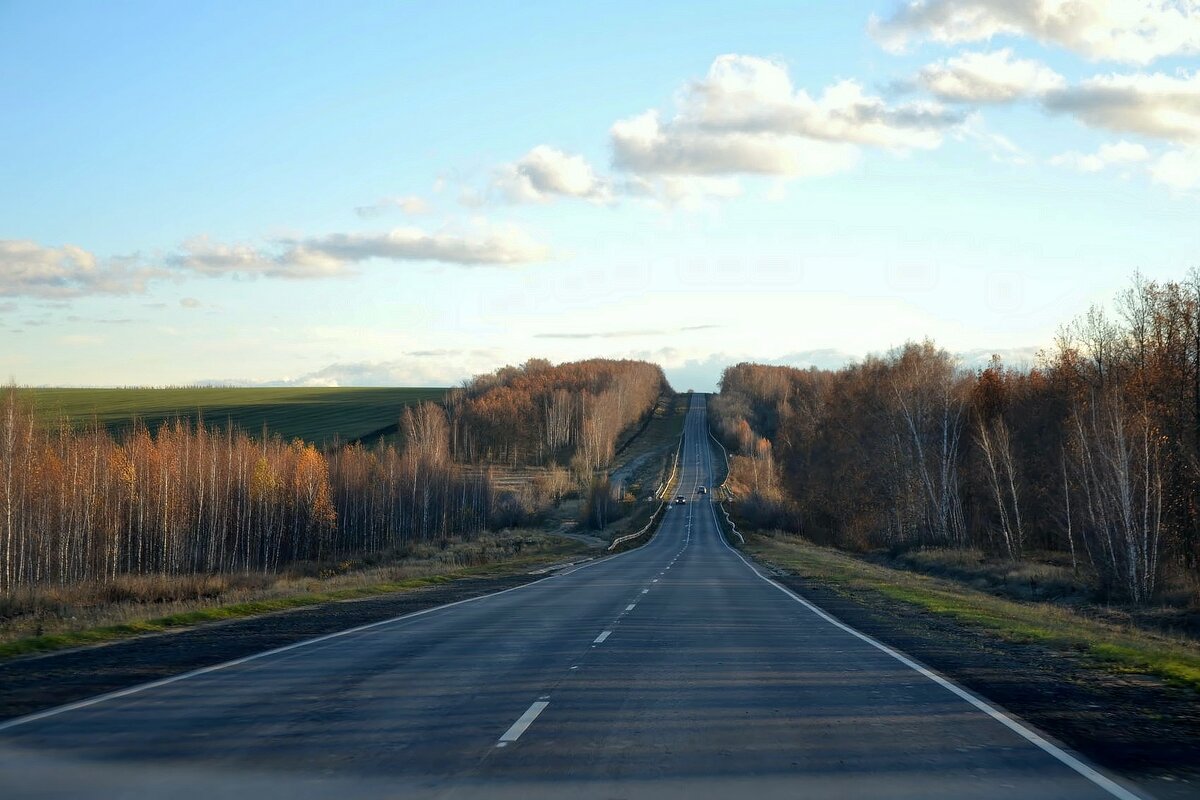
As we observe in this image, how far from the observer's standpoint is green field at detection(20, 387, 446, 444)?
12781 cm

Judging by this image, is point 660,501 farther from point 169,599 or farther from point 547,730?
point 547,730

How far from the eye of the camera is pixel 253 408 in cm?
15300

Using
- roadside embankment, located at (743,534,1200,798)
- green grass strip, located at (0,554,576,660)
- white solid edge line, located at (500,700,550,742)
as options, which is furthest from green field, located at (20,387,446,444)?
white solid edge line, located at (500,700,550,742)

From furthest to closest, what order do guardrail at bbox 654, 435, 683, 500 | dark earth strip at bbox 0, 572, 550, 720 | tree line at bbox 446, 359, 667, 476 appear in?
tree line at bbox 446, 359, 667, 476, guardrail at bbox 654, 435, 683, 500, dark earth strip at bbox 0, 572, 550, 720

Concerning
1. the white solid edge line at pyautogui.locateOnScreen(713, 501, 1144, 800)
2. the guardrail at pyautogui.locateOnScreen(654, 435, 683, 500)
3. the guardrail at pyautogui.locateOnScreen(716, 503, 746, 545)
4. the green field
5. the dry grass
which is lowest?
the guardrail at pyautogui.locateOnScreen(716, 503, 746, 545)

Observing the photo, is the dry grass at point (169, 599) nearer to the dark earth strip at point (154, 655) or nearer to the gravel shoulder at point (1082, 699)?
the dark earth strip at point (154, 655)

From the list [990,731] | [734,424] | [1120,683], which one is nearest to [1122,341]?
[1120,683]

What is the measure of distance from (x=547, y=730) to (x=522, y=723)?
0.38m

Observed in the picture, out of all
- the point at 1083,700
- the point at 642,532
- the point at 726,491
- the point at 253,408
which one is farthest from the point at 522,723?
the point at 253,408

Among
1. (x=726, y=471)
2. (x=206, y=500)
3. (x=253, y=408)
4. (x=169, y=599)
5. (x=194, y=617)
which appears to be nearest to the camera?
(x=194, y=617)

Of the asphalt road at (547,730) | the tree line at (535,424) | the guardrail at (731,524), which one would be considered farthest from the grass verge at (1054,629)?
the tree line at (535,424)

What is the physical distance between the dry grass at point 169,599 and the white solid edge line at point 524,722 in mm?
9171

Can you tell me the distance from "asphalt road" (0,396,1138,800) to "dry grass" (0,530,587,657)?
15.7 ft

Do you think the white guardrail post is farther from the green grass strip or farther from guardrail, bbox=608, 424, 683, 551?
the green grass strip
